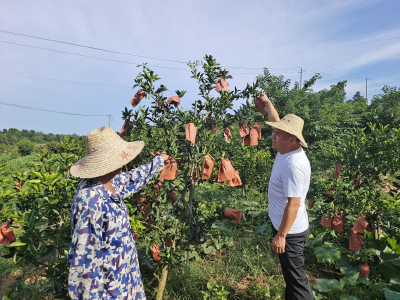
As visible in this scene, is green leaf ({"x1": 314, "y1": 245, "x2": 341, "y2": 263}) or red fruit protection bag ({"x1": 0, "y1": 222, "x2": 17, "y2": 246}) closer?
red fruit protection bag ({"x1": 0, "y1": 222, "x2": 17, "y2": 246})

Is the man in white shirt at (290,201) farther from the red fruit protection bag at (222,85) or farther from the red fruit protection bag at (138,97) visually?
the red fruit protection bag at (138,97)

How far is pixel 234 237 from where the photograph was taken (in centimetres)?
349

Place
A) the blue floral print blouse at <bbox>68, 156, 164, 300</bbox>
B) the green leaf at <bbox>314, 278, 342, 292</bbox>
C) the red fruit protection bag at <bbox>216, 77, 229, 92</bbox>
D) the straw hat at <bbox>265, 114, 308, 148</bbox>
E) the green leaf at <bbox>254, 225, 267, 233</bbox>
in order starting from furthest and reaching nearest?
1. the green leaf at <bbox>254, 225, 267, 233</bbox>
2. the green leaf at <bbox>314, 278, 342, 292</bbox>
3. the red fruit protection bag at <bbox>216, 77, 229, 92</bbox>
4. the straw hat at <bbox>265, 114, 308, 148</bbox>
5. the blue floral print blouse at <bbox>68, 156, 164, 300</bbox>

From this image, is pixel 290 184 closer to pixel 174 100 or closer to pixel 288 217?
pixel 288 217

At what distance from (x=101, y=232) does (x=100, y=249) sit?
0.08 meters

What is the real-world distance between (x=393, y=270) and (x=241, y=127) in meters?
2.09

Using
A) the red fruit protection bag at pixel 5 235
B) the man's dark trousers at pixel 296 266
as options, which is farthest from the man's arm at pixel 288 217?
the red fruit protection bag at pixel 5 235

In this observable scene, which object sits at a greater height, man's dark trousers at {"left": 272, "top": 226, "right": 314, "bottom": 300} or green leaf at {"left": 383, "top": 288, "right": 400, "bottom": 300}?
man's dark trousers at {"left": 272, "top": 226, "right": 314, "bottom": 300}

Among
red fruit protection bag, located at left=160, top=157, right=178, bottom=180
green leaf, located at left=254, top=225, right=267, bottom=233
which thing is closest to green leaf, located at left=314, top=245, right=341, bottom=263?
green leaf, located at left=254, top=225, right=267, bottom=233

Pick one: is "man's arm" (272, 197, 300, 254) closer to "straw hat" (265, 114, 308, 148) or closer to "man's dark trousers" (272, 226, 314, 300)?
"man's dark trousers" (272, 226, 314, 300)

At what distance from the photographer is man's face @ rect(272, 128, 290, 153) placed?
6.07 ft

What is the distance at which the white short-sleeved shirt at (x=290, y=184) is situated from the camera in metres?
1.68

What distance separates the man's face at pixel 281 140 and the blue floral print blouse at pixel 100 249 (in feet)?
3.95

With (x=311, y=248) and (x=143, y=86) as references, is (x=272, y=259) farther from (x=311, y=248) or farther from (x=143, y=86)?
(x=143, y=86)
